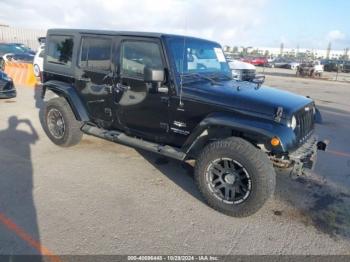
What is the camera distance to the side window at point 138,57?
162 inches

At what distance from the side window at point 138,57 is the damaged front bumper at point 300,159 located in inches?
72.0

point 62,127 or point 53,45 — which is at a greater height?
point 53,45

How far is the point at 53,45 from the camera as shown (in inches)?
221

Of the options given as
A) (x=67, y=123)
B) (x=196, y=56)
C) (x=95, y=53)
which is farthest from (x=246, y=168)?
(x=67, y=123)

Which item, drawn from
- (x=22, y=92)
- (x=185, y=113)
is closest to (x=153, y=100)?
(x=185, y=113)

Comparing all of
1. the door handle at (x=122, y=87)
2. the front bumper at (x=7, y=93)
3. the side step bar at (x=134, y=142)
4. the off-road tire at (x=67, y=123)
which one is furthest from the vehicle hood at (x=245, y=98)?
the front bumper at (x=7, y=93)

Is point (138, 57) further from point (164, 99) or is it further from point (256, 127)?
point (256, 127)

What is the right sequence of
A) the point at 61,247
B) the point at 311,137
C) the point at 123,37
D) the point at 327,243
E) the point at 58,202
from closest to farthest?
the point at 61,247
the point at 327,243
the point at 58,202
the point at 311,137
the point at 123,37

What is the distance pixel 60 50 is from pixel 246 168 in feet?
12.6

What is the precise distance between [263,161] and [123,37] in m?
2.54

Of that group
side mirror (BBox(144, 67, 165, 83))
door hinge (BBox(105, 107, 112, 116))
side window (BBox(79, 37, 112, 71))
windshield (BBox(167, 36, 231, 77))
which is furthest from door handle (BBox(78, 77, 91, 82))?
windshield (BBox(167, 36, 231, 77))

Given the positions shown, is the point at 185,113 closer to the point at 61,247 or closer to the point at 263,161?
the point at 263,161

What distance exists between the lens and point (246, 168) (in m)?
3.39

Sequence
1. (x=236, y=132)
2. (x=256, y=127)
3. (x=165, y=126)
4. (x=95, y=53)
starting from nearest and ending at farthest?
1. (x=256, y=127)
2. (x=236, y=132)
3. (x=165, y=126)
4. (x=95, y=53)
